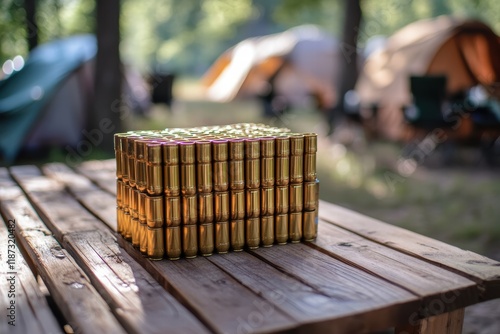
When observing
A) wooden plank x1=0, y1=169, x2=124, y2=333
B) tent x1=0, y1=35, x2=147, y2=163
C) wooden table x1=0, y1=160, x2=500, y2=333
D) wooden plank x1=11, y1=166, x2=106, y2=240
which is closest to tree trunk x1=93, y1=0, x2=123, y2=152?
tent x1=0, y1=35, x2=147, y2=163

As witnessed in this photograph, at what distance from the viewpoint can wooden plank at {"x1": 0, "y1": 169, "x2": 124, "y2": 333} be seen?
158 cm

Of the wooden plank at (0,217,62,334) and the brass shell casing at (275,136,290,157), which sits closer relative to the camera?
the wooden plank at (0,217,62,334)

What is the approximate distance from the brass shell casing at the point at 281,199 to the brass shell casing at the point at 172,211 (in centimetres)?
41

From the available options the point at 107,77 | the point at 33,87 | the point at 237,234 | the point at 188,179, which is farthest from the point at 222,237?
the point at 33,87

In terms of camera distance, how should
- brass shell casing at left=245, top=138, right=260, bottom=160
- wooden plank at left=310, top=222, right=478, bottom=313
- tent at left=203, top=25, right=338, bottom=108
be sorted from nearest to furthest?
wooden plank at left=310, top=222, right=478, bottom=313 → brass shell casing at left=245, top=138, right=260, bottom=160 → tent at left=203, top=25, right=338, bottom=108

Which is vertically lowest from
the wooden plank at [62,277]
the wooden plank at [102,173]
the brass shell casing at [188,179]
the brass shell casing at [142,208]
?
the wooden plank at [62,277]

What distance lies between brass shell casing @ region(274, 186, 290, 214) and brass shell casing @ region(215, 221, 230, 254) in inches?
9.0

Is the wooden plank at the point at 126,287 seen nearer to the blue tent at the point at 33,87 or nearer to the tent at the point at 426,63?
the blue tent at the point at 33,87

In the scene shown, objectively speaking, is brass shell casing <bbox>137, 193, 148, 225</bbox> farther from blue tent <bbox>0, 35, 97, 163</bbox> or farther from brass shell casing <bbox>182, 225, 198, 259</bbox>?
blue tent <bbox>0, 35, 97, 163</bbox>

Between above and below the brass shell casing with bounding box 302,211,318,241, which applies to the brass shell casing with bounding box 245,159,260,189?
above

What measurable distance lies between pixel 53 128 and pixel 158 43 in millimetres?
A: 32034

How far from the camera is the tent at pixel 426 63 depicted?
9.91m

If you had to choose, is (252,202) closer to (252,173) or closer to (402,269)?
(252,173)

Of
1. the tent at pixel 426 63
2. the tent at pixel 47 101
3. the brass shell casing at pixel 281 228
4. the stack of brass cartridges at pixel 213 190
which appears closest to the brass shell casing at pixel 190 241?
the stack of brass cartridges at pixel 213 190
